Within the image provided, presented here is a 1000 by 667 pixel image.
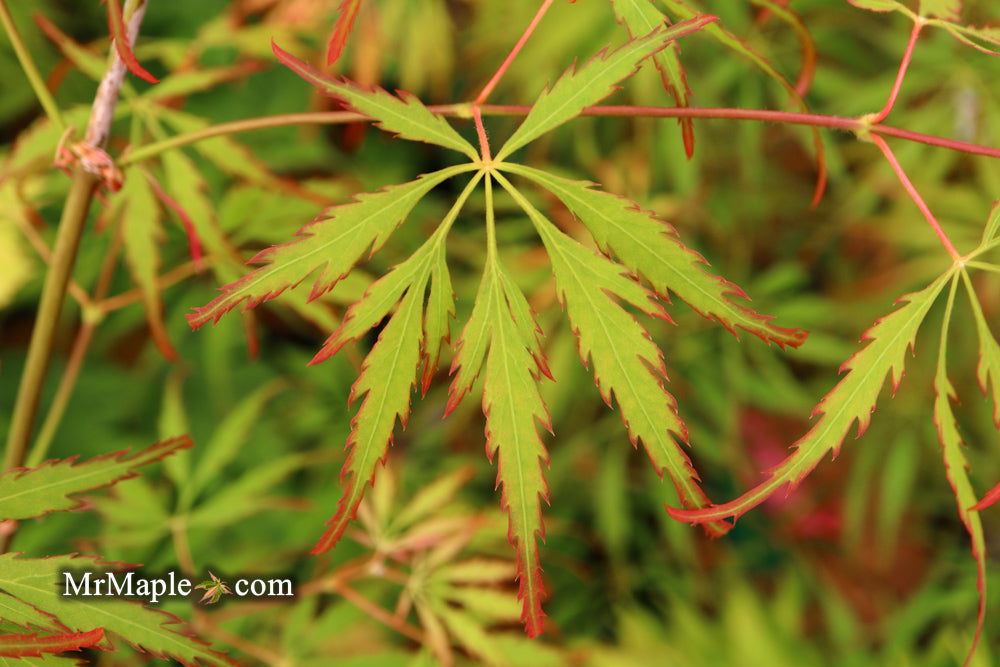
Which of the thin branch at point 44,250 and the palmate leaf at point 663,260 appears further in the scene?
the thin branch at point 44,250

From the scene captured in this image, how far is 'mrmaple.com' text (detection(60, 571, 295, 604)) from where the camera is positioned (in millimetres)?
495

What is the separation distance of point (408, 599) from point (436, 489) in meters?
0.13

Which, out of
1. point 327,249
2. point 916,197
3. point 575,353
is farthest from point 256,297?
point 575,353

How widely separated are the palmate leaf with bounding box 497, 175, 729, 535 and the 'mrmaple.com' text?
0.35 metres

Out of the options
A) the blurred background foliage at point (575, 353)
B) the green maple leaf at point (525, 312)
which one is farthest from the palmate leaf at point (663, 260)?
the blurred background foliage at point (575, 353)

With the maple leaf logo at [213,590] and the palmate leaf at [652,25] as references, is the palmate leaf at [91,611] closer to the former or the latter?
the maple leaf logo at [213,590]

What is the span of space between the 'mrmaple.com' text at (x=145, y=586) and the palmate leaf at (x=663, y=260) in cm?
39

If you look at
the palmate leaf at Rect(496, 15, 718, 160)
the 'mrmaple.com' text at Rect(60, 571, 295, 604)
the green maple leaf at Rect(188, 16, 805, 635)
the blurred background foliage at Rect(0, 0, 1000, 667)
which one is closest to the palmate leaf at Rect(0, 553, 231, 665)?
the 'mrmaple.com' text at Rect(60, 571, 295, 604)

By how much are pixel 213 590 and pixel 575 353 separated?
2.52 ft

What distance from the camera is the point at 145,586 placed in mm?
720

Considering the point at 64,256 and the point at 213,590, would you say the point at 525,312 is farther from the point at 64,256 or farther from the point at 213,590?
the point at 213,590

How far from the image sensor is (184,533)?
85cm

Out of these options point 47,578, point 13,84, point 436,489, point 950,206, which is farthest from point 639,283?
point 13,84

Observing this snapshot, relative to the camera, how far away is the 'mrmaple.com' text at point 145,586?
0.49 m
